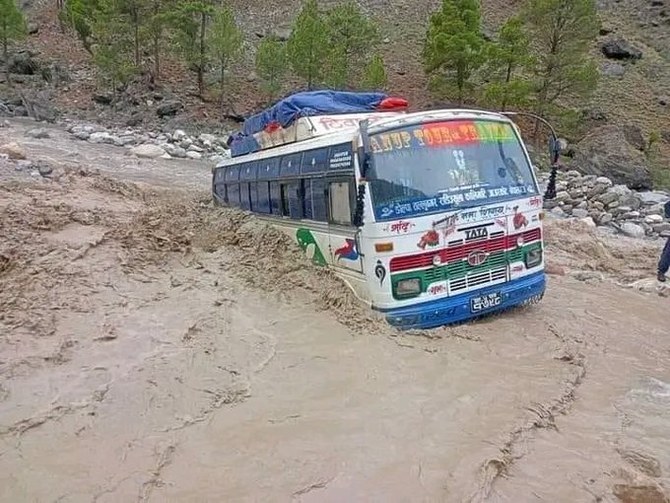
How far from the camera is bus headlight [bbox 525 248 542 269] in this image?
24.3ft

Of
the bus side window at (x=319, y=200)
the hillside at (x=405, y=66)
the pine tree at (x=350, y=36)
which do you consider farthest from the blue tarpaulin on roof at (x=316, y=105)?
the pine tree at (x=350, y=36)

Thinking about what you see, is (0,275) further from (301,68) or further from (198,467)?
(301,68)

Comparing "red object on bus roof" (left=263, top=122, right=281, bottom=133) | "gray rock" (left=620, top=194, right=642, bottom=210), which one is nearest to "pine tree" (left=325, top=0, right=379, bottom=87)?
"gray rock" (left=620, top=194, right=642, bottom=210)

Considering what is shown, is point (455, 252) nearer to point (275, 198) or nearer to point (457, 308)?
point (457, 308)

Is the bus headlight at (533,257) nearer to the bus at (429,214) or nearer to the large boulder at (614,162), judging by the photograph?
the bus at (429,214)

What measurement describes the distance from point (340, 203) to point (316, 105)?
2.82 metres

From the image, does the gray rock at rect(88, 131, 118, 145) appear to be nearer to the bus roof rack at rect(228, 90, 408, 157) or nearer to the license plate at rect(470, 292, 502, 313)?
the bus roof rack at rect(228, 90, 408, 157)

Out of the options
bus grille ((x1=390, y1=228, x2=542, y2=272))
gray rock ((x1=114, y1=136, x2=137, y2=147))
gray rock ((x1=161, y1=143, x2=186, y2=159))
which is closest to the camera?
bus grille ((x1=390, y1=228, x2=542, y2=272))

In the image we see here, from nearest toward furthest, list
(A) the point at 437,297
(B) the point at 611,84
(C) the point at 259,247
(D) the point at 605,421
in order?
1. (D) the point at 605,421
2. (A) the point at 437,297
3. (C) the point at 259,247
4. (B) the point at 611,84

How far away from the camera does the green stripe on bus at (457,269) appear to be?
21.7ft

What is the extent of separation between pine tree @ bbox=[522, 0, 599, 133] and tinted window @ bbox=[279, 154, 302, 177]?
63.4 ft

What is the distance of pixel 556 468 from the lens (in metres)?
4.45

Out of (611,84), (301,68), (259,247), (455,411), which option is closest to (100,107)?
(301,68)

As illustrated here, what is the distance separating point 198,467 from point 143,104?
29.4m
